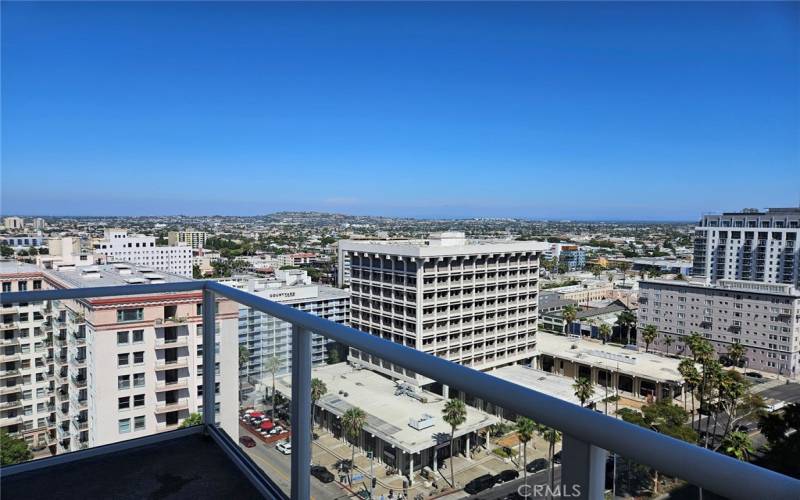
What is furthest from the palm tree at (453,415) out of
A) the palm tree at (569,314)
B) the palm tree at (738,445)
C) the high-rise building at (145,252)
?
the high-rise building at (145,252)

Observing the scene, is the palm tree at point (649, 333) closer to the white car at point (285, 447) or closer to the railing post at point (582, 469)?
the white car at point (285, 447)

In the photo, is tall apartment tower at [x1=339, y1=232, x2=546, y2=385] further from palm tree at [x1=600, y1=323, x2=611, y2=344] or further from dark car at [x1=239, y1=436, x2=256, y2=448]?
dark car at [x1=239, y1=436, x2=256, y2=448]

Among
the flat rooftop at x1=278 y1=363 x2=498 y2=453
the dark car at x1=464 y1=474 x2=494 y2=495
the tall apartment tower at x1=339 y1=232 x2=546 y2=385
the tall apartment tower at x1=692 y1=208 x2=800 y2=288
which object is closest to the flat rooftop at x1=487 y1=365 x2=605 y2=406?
the tall apartment tower at x1=339 y1=232 x2=546 y2=385

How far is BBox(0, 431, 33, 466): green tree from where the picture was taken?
79.4 inches

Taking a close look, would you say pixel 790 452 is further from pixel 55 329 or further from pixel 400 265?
pixel 400 265

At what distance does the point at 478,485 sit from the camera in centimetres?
106

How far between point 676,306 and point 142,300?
38.3 m

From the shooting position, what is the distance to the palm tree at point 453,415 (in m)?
1.12

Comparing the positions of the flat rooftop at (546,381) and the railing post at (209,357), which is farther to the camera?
the flat rooftop at (546,381)

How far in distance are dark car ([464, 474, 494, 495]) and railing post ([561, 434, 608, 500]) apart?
0.54 feet

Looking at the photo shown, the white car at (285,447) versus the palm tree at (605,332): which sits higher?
the white car at (285,447)

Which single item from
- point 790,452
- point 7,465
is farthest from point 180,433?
point 790,452

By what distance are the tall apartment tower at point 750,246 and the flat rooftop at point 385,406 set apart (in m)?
47.0

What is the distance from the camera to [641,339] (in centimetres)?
3706
